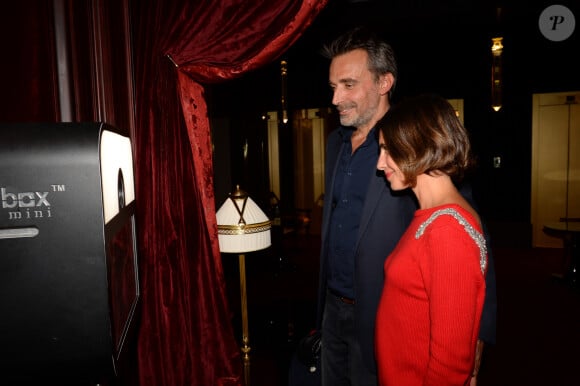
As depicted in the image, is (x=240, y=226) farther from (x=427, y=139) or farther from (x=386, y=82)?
(x=427, y=139)

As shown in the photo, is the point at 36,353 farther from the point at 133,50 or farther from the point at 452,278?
the point at 133,50

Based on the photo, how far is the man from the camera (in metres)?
1.56

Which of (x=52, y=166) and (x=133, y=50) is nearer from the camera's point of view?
(x=52, y=166)

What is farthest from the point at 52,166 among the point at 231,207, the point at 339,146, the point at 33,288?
the point at 339,146

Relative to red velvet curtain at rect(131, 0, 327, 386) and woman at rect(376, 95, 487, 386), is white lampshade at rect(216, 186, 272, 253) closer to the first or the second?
red velvet curtain at rect(131, 0, 327, 386)

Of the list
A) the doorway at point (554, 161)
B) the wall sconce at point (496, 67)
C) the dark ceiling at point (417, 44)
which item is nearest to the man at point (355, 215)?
the dark ceiling at point (417, 44)

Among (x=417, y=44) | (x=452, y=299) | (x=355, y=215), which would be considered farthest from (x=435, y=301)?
(x=417, y=44)

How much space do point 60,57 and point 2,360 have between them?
3.78 feet

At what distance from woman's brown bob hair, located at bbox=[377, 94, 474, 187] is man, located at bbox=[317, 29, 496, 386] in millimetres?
371

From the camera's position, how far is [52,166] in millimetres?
793

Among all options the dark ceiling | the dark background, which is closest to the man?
the dark ceiling

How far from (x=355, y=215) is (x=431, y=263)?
704 millimetres

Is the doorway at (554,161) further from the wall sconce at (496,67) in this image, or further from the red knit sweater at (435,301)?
the red knit sweater at (435,301)

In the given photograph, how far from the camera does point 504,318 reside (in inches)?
158
